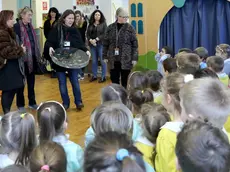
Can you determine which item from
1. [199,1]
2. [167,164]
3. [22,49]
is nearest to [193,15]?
[199,1]

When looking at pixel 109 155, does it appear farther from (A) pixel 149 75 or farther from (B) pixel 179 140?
(A) pixel 149 75

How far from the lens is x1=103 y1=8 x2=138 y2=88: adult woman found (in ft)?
15.8

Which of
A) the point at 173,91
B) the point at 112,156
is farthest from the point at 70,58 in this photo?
the point at 112,156

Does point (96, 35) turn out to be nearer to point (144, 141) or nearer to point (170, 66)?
point (170, 66)

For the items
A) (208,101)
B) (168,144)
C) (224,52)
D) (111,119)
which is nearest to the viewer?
(208,101)

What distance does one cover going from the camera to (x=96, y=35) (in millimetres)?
6707

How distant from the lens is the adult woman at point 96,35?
6.61 m

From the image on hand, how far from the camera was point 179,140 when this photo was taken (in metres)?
1.22

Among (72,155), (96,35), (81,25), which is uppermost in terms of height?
(81,25)

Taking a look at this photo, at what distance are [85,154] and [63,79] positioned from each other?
3.36 meters

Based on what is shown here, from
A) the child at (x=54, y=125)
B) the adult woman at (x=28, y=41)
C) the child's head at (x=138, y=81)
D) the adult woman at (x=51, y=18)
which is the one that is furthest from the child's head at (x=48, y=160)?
the adult woman at (x=51, y=18)

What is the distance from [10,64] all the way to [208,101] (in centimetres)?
306

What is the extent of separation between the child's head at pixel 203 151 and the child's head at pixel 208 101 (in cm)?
33

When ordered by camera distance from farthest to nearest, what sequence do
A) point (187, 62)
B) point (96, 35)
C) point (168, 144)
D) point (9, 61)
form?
point (96, 35), point (9, 61), point (187, 62), point (168, 144)
